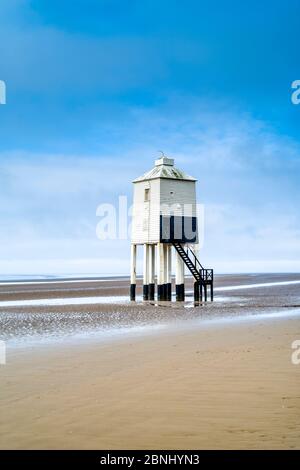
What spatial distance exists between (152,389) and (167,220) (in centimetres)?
2334

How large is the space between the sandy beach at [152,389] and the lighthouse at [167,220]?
15.0 m

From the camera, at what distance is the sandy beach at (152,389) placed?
6453mm

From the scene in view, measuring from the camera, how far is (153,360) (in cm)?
1152

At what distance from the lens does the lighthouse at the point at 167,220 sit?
31719mm

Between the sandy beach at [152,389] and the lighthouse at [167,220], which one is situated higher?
the lighthouse at [167,220]

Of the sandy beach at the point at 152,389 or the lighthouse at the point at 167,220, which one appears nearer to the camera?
the sandy beach at the point at 152,389

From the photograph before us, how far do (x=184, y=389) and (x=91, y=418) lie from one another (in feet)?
6.56

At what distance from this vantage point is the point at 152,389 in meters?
8.80

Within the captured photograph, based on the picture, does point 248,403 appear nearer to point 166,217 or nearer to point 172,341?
point 172,341

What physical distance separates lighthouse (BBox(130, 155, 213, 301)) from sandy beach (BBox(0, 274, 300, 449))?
15003 mm

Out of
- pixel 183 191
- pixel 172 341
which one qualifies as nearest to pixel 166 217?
pixel 183 191

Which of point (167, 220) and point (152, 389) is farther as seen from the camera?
point (167, 220)

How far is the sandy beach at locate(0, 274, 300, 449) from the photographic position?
645 centimetres

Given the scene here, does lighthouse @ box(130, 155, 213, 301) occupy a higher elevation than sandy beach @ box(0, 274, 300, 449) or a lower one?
higher
